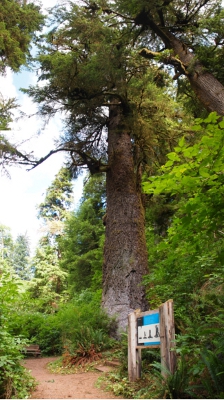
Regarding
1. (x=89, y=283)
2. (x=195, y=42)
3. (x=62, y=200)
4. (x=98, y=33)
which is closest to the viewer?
(x=195, y=42)

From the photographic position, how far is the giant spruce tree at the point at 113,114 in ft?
23.9

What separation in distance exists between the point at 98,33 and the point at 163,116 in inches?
115

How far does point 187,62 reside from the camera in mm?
6727

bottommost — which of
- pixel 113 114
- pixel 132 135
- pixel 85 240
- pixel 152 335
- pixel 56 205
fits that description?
pixel 152 335

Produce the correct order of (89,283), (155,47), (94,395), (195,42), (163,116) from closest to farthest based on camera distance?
(94,395)
(195,42)
(155,47)
(163,116)
(89,283)

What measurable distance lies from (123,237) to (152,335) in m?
3.63

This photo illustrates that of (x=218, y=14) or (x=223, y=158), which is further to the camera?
(x=218, y=14)

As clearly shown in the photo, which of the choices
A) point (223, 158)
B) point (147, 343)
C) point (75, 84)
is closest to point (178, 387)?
point (147, 343)

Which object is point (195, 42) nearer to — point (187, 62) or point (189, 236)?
point (187, 62)

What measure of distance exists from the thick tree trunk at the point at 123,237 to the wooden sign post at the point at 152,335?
212 cm

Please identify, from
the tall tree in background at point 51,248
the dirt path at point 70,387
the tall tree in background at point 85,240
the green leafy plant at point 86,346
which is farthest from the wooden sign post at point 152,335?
the tall tree in background at point 51,248

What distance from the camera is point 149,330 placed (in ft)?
14.3

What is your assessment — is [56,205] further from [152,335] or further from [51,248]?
[152,335]

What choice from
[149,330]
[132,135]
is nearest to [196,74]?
[132,135]
